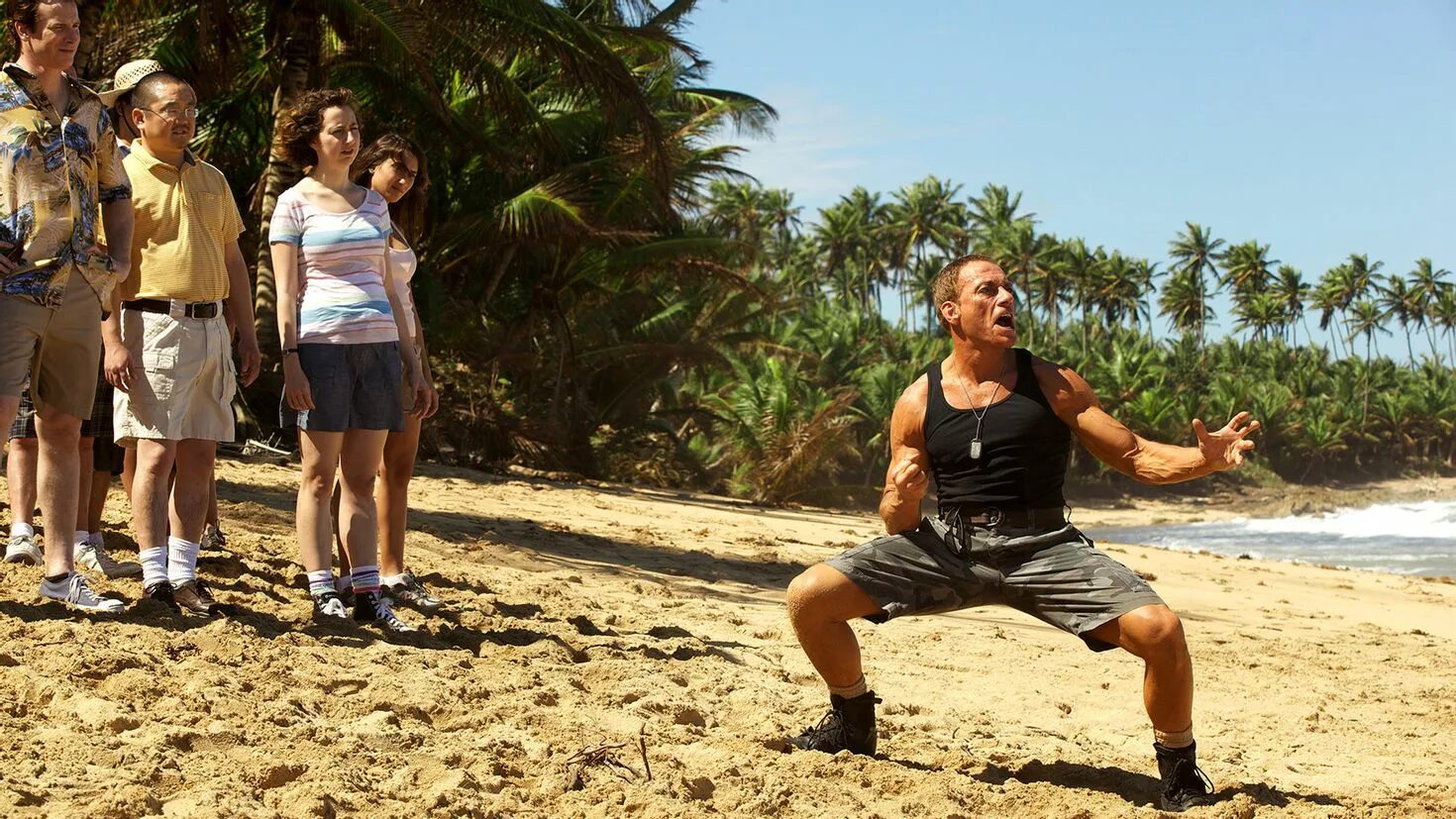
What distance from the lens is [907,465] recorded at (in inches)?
140

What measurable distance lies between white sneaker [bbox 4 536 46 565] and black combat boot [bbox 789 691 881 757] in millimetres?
2703

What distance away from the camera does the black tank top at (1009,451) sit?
3621mm

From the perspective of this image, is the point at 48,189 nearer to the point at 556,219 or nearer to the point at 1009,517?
the point at 1009,517

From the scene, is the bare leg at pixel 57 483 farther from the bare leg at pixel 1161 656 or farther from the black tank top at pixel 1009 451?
the bare leg at pixel 1161 656

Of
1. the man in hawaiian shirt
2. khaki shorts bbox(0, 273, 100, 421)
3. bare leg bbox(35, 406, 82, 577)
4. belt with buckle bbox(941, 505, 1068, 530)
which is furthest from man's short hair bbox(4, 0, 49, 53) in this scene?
belt with buckle bbox(941, 505, 1068, 530)

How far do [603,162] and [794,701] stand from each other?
52.2 ft

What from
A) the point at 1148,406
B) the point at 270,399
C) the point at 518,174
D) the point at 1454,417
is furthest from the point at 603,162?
the point at 1454,417

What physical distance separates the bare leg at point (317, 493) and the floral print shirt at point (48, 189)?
82 cm

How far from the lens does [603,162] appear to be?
64.3 ft

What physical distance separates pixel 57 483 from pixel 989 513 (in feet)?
9.08

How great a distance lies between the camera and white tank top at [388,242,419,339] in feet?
16.0

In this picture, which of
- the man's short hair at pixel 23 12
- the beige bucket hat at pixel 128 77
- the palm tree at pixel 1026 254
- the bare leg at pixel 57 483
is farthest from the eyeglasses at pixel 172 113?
the palm tree at pixel 1026 254

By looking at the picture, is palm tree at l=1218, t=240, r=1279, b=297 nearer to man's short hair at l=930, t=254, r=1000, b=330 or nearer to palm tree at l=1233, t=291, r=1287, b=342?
palm tree at l=1233, t=291, r=1287, b=342

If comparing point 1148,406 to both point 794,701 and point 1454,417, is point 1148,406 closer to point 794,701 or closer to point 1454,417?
point 1454,417
